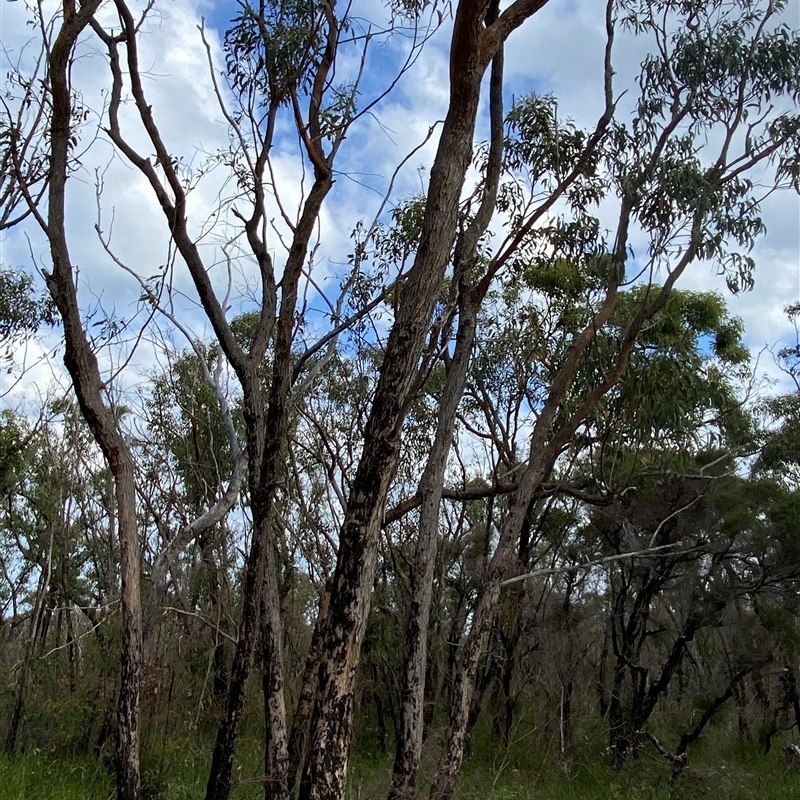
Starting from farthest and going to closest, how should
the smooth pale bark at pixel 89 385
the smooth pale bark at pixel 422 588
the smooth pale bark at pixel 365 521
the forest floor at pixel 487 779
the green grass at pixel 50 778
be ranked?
the forest floor at pixel 487 779
the green grass at pixel 50 778
the smooth pale bark at pixel 422 588
the smooth pale bark at pixel 89 385
the smooth pale bark at pixel 365 521

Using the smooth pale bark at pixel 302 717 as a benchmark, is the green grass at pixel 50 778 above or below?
below

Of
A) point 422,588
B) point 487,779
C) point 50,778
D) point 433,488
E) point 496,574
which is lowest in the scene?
point 487,779

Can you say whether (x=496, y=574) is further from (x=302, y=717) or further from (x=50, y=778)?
(x=50, y=778)

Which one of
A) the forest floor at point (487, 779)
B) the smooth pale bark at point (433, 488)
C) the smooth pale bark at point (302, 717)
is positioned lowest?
the forest floor at point (487, 779)

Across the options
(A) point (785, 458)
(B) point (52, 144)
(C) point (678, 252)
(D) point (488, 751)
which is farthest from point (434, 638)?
(B) point (52, 144)

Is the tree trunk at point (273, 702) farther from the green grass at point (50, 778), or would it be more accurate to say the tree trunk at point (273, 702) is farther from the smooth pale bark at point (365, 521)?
the smooth pale bark at point (365, 521)

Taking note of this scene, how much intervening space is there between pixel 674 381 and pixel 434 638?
744 centimetres

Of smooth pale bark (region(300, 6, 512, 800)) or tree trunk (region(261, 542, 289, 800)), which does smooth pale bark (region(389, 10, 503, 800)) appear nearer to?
tree trunk (region(261, 542, 289, 800))

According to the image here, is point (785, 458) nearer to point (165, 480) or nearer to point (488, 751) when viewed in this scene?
point (488, 751)

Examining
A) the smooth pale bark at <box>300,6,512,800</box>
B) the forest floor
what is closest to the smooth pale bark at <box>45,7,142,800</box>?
the forest floor

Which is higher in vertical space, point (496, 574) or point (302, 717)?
point (496, 574)

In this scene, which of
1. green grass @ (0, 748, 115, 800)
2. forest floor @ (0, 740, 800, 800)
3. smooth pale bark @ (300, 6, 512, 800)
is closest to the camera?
smooth pale bark @ (300, 6, 512, 800)

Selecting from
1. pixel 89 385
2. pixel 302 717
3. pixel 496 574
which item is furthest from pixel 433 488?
pixel 89 385

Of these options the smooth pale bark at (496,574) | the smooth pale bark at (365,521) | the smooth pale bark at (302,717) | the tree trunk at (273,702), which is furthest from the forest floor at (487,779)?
the smooth pale bark at (365,521)
